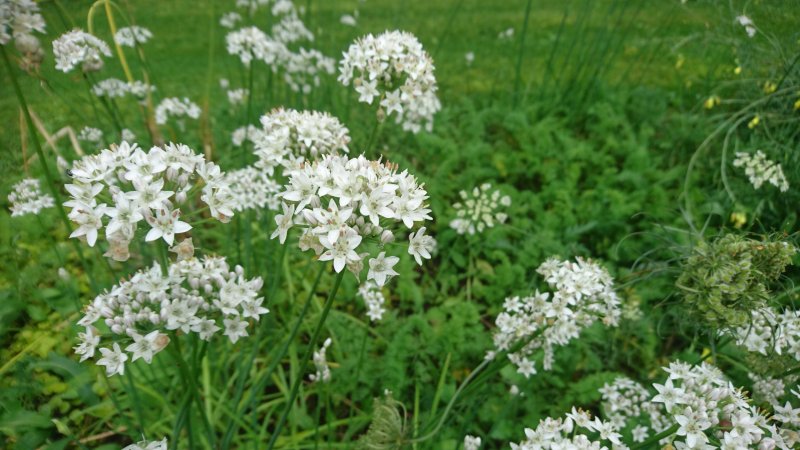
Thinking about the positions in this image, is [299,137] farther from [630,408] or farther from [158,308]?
[630,408]

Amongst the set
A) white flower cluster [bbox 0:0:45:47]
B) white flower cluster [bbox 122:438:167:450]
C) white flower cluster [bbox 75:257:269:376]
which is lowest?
white flower cluster [bbox 122:438:167:450]

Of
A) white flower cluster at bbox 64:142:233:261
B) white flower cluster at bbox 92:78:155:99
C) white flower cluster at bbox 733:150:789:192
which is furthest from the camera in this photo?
white flower cluster at bbox 92:78:155:99

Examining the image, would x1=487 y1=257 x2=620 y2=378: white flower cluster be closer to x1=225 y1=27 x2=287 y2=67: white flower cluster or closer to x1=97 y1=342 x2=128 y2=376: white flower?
x1=97 y1=342 x2=128 y2=376: white flower

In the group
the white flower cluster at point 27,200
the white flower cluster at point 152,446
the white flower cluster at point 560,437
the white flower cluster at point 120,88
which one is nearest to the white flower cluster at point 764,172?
the white flower cluster at point 560,437

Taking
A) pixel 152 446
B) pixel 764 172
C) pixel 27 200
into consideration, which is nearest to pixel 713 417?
pixel 152 446

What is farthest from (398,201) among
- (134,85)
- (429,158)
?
(429,158)

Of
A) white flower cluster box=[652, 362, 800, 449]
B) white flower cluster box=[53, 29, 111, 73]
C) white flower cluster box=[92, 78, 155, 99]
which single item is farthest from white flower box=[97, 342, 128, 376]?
white flower cluster box=[92, 78, 155, 99]

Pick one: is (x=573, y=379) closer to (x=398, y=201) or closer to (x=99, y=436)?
(x=398, y=201)

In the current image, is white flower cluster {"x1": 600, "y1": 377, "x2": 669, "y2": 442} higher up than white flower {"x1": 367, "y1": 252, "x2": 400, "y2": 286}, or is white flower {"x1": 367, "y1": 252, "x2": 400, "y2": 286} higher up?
white flower {"x1": 367, "y1": 252, "x2": 400, "y2": 286}
